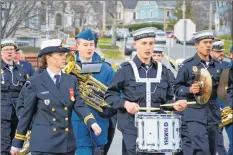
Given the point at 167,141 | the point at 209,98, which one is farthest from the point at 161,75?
the point at 209,98

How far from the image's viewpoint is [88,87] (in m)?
8.16

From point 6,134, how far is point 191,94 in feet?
11.0

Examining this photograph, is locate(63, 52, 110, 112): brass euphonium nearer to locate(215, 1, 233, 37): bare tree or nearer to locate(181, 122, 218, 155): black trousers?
locate(181, 122, 218, 155): black trousers

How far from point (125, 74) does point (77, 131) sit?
1657mm

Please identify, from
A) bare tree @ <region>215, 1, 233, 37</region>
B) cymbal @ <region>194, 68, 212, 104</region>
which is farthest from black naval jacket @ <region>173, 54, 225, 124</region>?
bare tree @ <region>215, 1, 233, 37</region>

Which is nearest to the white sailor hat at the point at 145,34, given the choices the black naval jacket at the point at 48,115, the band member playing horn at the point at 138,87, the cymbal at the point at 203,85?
the band member playing horn at the point at 138,87

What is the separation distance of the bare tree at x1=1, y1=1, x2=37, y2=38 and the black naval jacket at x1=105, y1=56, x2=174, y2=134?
12456 mm

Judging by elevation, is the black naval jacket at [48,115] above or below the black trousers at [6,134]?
above

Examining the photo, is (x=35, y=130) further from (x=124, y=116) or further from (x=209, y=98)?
(x=209, y=98)

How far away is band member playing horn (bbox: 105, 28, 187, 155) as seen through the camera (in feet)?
21.6

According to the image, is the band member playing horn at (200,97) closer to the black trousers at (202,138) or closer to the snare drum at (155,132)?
the black trousers at (202,138)

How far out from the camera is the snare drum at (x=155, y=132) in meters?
6.35

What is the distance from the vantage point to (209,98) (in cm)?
797

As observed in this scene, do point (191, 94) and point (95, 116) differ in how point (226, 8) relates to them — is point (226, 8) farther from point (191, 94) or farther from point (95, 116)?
point (95, 116)
